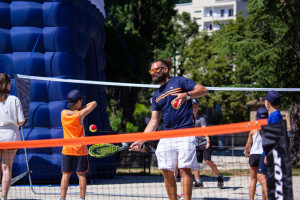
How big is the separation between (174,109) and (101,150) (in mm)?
1958

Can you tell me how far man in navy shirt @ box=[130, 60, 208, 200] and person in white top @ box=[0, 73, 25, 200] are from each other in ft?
6.10

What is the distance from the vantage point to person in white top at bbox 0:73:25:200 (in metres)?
6.25

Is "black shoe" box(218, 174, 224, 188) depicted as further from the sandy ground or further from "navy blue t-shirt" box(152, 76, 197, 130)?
"navy blue t-shirt" box(152, 76, 197, 130)

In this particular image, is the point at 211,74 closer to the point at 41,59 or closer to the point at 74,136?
the point at 41,59

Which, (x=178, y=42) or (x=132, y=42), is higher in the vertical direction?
(x=132, y=42)

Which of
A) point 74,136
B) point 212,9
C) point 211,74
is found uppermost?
point 212,9

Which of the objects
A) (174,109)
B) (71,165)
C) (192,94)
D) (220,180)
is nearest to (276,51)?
(220,180)

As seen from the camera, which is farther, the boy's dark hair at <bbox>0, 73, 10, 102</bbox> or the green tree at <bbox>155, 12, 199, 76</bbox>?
the green tree at <bbox>155, 12, 199, 76</bbox>

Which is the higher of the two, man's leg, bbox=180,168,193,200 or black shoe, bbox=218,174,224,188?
man's leg, bbox=180,168,193,200

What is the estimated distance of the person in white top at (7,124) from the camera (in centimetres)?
625

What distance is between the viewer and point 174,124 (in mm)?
5730

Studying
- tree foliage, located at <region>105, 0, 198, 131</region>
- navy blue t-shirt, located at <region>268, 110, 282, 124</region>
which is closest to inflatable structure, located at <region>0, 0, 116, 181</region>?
navy blue t-shirt, located at <region>268, 110, 282, 124</region>

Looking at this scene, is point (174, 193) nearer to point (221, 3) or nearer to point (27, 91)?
point (27, 91)

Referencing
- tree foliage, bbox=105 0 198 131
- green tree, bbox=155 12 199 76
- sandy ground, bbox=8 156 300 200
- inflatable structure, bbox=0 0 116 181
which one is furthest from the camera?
green tree, bbox=155 12 199 76
